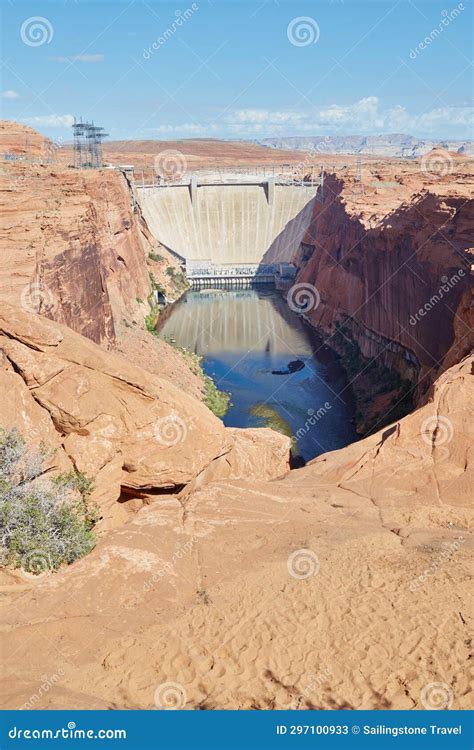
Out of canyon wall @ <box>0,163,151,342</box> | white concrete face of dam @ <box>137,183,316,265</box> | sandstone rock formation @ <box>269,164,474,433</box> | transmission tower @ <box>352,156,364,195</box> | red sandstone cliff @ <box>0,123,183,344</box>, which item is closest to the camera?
canyon wall @ <box>0,163,151,342</box>

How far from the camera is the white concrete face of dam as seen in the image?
2896 inches

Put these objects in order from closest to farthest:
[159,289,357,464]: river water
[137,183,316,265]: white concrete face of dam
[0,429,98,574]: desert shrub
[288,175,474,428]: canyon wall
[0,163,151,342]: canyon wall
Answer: [0,429,98,574]: desert shrub, [0,163,151,342]: canyon wall, [288,175,474,428]: canyon wall, [159,289,357,464]: river water, [137,183,316,265]: white concrete face of dam

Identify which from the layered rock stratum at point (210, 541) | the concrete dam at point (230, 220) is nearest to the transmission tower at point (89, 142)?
the concrete dam at point (230, 220)

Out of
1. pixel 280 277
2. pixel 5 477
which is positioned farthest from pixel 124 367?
pixel 280 277

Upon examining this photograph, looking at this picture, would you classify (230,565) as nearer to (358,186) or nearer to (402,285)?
(402,285)

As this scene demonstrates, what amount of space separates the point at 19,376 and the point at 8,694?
27.9 ft

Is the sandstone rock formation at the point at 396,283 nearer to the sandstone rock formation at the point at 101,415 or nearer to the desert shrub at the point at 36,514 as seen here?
the sandstone rock formation at the point at 101,415

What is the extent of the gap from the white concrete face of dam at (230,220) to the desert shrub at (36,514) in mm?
60700

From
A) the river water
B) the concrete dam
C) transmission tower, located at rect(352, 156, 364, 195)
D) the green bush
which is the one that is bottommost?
the river water

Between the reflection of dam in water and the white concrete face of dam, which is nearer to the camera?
the reflection of dam in water

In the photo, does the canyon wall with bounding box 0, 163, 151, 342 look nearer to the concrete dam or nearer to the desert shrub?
the desert shrub

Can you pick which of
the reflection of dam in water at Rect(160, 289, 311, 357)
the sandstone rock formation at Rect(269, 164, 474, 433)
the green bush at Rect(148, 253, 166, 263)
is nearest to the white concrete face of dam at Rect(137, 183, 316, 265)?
the green bush at Rect(148, 253, 166, 263)

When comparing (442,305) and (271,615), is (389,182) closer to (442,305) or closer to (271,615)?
(442,305)

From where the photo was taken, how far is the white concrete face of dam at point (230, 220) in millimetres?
73562
